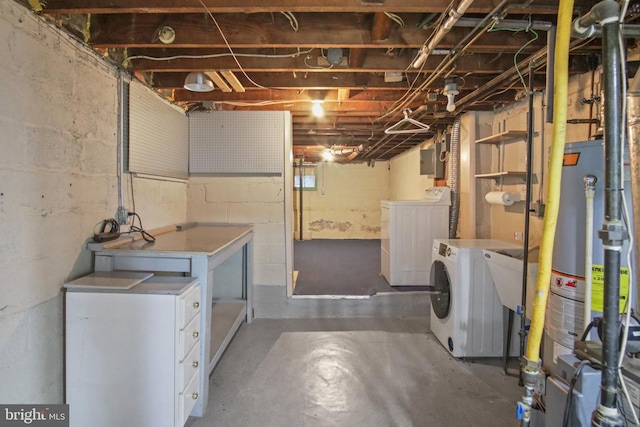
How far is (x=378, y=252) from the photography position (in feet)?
20.7

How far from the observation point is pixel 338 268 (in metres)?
4.93

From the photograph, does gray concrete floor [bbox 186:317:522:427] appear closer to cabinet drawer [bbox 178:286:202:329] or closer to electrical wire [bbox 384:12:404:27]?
cabinet drawer [bbox 178:286:202:329]

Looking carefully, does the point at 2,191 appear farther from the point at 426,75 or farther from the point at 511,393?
the point at 511,393

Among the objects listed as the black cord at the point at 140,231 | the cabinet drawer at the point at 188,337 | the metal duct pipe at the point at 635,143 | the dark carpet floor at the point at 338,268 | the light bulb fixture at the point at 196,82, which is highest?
the light bulb fixture at the point at 196,82

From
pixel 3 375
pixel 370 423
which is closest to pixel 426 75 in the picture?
pixel 370 423

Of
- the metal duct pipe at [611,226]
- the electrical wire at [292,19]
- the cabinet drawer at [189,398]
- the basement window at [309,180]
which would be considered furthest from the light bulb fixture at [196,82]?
the basement window at [309,180]

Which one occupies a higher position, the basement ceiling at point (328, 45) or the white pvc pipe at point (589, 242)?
the basement ceiling at point (328, 45)

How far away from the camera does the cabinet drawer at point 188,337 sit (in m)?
1.66

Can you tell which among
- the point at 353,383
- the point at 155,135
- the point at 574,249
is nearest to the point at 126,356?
the point at 353,383

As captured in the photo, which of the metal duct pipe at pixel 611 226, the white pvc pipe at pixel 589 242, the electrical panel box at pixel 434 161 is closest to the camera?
the metal duct pipe at pixel 611 226

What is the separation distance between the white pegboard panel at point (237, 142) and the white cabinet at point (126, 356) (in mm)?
1930

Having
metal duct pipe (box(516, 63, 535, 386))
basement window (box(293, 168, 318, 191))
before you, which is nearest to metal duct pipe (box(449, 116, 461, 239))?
metal duct pipe (box(516, 63, 535, 386))

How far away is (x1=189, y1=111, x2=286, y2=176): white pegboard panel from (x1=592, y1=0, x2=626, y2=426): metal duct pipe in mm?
2760

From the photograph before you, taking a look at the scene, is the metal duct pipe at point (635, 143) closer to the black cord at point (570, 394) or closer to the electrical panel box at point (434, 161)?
the black cord at point (570, 394)
